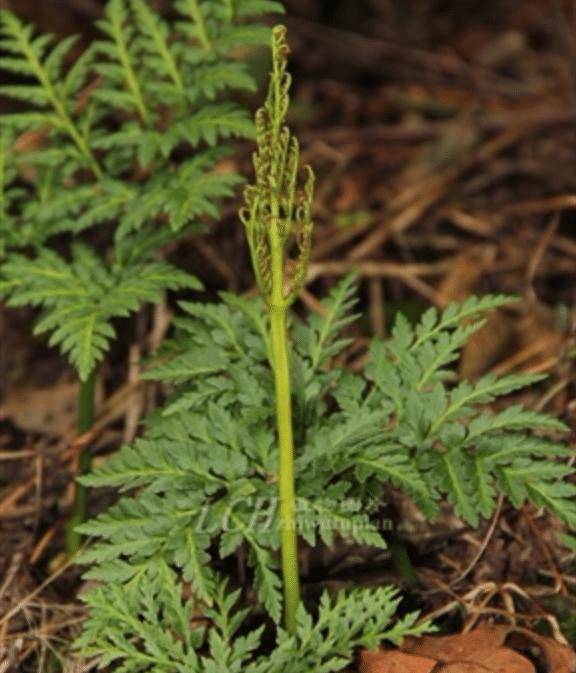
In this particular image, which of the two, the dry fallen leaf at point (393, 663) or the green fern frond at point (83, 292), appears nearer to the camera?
the dry fallen leaf at point (393, 663)

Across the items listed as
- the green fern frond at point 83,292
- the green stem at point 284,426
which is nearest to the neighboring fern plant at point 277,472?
the green stem at point 284,426

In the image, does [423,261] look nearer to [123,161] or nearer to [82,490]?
[123,161]

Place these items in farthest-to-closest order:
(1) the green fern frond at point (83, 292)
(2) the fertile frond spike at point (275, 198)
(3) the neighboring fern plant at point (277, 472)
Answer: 1. (1) the green fern frond at point (83, 292)
2. (3) the neighboring fern plant at point (277, 472)
3. (2) the fertile frond spike at point (275, 198)

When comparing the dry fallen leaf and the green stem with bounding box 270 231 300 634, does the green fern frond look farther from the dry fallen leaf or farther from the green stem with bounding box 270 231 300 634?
the dry fallen leaf

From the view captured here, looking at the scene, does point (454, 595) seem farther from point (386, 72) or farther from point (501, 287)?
point (386, 72)

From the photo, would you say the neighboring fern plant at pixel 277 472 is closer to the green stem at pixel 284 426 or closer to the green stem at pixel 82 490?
the green stem at pixel 284 426

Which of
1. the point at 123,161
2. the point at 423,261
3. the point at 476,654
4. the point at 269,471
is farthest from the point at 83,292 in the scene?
the point at 423,261

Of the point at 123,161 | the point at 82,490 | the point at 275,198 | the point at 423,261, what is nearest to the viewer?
the point at 275,198
